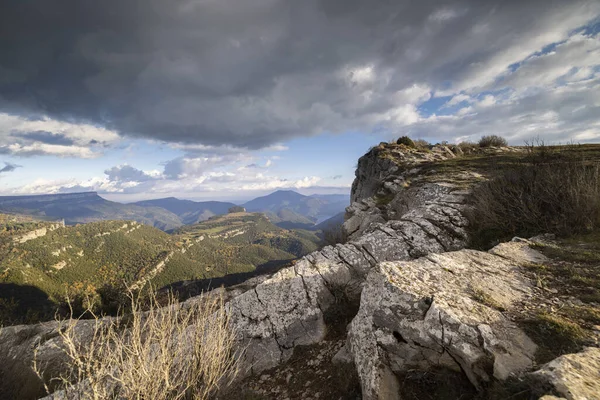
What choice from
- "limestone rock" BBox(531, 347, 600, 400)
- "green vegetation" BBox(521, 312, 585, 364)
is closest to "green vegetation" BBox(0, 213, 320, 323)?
"green vegetation" BBox(521, 312, 585, 364)

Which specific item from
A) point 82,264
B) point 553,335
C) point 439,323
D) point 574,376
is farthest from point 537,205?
point 82,264

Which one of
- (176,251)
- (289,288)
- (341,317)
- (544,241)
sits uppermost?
(544,241)

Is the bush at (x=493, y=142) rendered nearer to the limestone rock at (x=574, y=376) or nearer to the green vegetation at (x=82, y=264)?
the limestone rock at (x=574, y=376)

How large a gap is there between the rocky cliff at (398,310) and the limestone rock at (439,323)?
0.06 ft

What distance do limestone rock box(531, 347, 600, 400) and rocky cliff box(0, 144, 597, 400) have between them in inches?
1.9

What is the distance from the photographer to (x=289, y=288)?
8633mm

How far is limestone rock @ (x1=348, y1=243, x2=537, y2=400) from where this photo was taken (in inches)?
150

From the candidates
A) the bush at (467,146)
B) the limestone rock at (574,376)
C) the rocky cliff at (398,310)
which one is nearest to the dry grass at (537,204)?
the rocky cliff at (398,310)

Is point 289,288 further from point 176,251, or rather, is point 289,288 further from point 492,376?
point 176,251

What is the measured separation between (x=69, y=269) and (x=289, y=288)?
199389 mm

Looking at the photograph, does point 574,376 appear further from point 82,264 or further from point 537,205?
point 82,264

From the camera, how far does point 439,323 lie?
4398 millimetres

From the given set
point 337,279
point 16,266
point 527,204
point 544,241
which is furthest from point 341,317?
point 16,266

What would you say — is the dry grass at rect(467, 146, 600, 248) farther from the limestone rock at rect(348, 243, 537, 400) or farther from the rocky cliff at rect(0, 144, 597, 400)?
the limestone rock at rect(348, 243, 537, 400)
